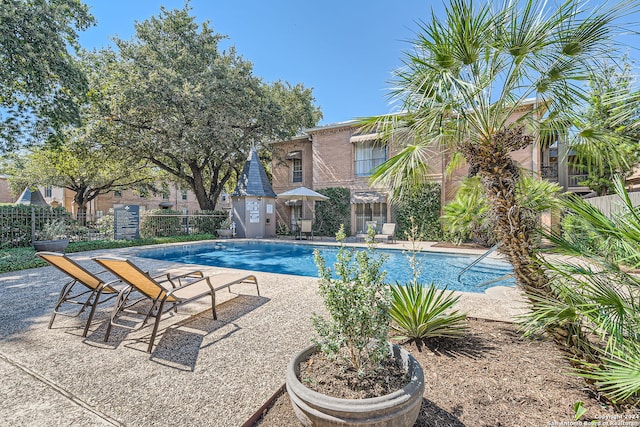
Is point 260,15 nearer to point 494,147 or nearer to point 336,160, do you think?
point 336,160

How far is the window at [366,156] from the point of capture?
17.9 metres

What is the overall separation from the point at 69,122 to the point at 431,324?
15488 millimetres

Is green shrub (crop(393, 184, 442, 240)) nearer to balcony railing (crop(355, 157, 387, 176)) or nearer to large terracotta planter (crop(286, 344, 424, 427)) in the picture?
balcony railing (crop(355, 157, 387, 176))

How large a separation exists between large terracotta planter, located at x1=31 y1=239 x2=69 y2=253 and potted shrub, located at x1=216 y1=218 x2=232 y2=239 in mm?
7870

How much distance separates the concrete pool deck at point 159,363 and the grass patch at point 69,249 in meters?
4.21

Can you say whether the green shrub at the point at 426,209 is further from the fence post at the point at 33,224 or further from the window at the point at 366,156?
the fence post at the point at 33,224

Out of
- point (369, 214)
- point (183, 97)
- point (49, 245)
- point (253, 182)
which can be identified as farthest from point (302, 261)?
point (183, 97)

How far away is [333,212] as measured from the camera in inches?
741

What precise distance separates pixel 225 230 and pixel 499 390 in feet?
56.6

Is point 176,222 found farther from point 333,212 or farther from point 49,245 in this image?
point 333,212

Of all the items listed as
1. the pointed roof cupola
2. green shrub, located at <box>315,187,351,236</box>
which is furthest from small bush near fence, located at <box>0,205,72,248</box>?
green shrub, located at <box>315,187,351,236</box>

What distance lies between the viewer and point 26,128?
39.9 ft

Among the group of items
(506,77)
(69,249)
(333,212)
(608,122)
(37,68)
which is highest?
(37,68)

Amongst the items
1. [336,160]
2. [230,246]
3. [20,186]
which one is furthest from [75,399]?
[20,186]
